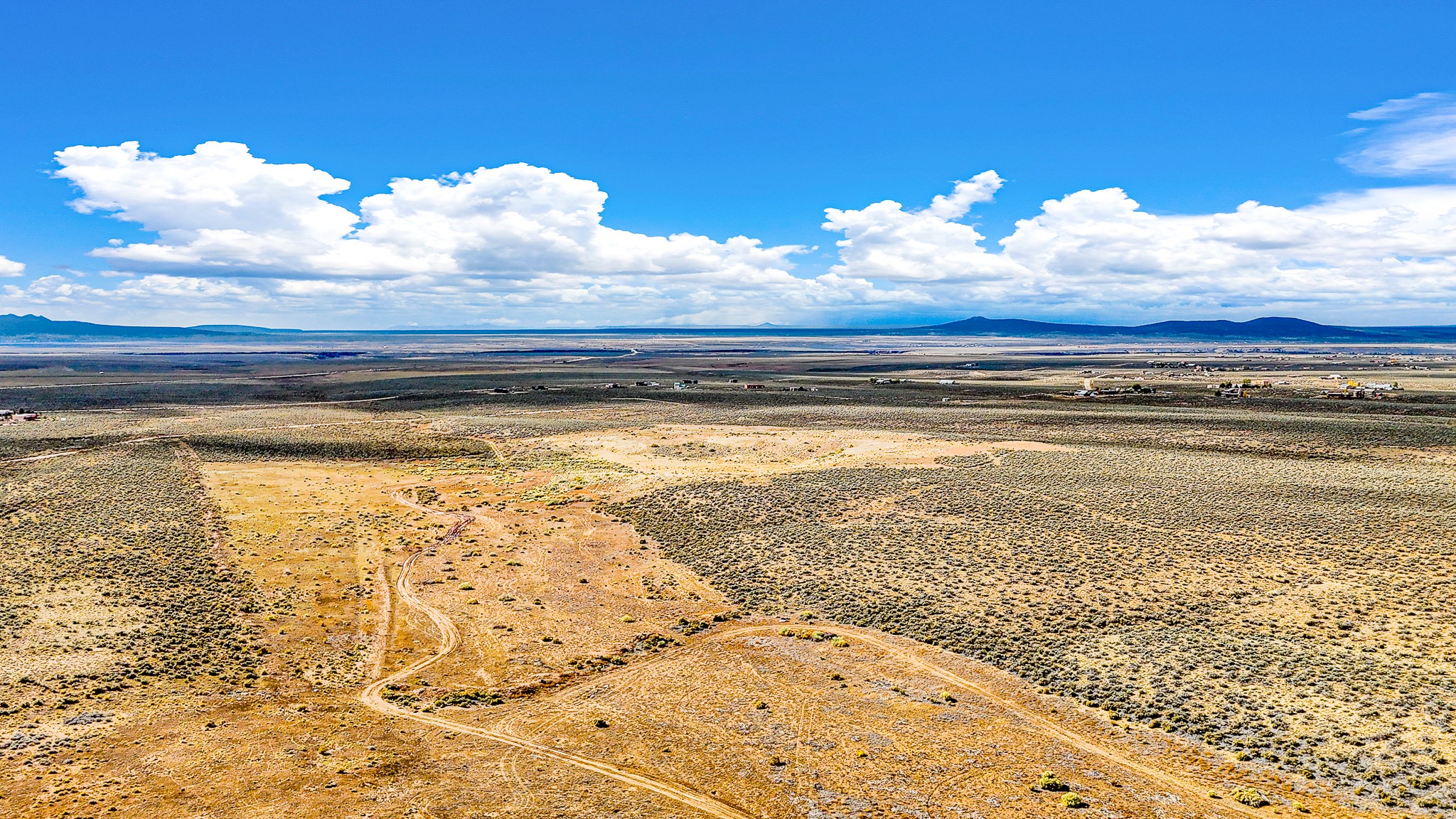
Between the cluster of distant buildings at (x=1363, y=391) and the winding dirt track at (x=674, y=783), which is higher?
the cluster of distant buildings at (x=1363, y=391)

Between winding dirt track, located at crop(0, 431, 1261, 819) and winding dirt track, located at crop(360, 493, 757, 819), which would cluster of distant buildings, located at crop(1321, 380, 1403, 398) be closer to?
winding dirt track, located at crop(0, 431, 1261, 819)

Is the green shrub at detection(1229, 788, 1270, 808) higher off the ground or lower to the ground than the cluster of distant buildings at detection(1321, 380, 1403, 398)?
lower

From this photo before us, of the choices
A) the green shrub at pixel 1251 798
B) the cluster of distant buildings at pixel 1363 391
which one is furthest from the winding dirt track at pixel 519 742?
the cluster of distant buildings at pixel 1363 391

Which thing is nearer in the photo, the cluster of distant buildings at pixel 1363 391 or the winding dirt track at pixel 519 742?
the winding dirt track at pixel 519 742

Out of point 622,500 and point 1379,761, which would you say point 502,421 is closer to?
point 622,500

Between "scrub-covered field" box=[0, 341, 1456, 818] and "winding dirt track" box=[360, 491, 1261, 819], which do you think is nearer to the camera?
"winding dirt track" box=[360, 491, 1261, 819]

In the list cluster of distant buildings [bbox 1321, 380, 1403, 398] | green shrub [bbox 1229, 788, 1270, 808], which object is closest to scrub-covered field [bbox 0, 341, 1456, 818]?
green shrub [bbox 1229, 788, 1270, 808]

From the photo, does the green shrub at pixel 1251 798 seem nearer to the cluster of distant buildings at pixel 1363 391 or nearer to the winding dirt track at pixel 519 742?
the winding dirt track at pixel 519 742

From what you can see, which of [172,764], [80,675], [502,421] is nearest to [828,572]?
[172,764]

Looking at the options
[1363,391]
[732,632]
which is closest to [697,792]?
[732,632]
